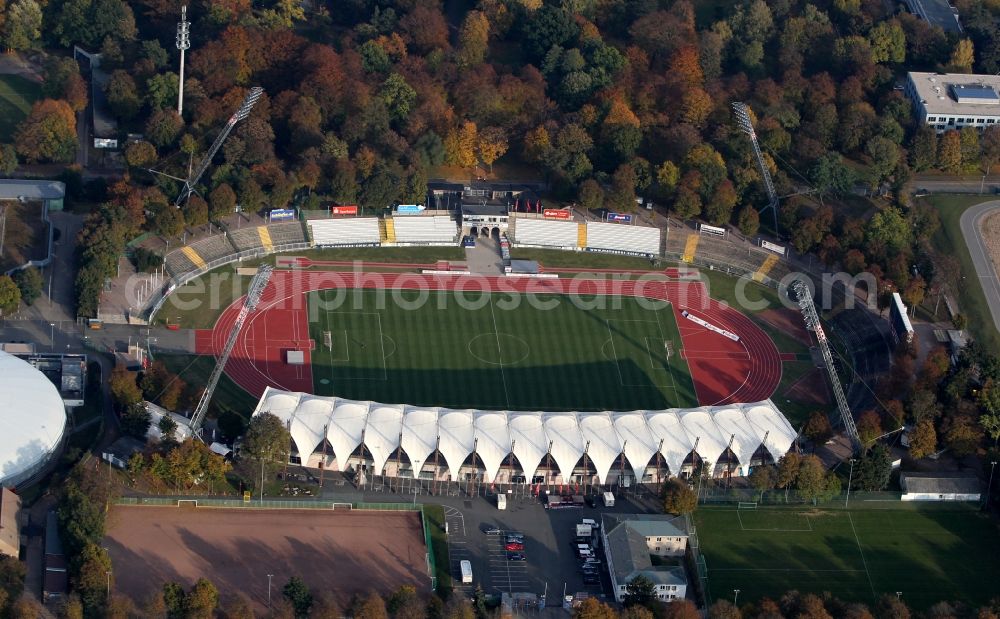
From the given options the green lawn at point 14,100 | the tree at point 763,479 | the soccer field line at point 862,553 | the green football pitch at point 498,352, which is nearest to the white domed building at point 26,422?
the green football pitch at point 498,352

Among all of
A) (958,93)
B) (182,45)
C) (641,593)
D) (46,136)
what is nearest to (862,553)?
(641,593)

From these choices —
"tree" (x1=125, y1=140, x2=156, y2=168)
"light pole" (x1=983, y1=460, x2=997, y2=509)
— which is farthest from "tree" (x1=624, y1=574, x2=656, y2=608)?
"tree" (x1=125, y1=140, x2=156, y2=168)

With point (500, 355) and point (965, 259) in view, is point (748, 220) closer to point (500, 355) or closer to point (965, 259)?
point (965, 259)

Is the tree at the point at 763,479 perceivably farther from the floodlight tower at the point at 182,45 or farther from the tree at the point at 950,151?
the floodlight tower at the point at 182,45

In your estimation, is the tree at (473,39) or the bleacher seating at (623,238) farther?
the tree at (473,39)

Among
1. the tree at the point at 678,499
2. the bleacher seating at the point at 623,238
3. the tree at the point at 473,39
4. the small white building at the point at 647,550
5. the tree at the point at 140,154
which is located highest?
the tree at the point at 473,39

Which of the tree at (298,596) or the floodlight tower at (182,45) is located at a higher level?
the floodlight tower at (182,45)
